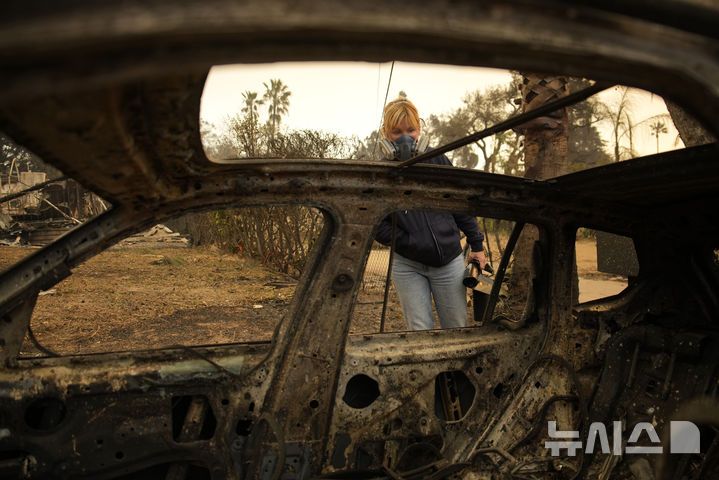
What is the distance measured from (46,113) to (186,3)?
0.48m

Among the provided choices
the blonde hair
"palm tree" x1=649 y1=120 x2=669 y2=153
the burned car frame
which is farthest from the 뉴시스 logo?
"palm tree" x1=649 y1=120 x2=669 y2=153

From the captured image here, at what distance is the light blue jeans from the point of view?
312 cm

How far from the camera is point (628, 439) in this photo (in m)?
2.12

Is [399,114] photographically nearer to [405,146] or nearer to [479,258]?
[405,146]

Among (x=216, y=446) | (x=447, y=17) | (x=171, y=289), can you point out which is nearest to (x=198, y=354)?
(x=216, y=446)

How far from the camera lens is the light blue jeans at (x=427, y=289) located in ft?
10.2

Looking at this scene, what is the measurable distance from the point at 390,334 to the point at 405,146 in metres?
1.28

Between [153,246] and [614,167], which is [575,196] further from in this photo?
[153,246]

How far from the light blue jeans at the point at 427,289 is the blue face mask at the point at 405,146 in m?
0.72

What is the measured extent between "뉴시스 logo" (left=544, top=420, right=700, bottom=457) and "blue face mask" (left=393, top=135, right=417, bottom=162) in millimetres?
1728

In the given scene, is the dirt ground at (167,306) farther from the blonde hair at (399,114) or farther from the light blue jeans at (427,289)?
the blonde hair at (399,114)

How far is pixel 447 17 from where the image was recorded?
0.76m

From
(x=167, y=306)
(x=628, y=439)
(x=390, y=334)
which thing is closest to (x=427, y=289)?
(x=390, y=334)

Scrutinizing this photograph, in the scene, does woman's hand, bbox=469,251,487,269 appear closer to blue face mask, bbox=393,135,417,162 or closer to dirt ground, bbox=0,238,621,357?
blue face mask, bbox=393,135,417,162
